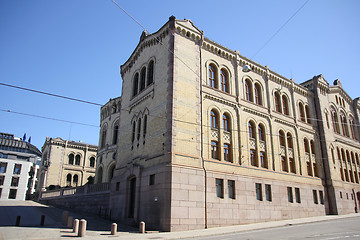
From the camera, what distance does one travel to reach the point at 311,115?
114ft

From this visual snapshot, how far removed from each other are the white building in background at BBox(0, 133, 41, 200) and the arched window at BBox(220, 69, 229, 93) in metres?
59.3

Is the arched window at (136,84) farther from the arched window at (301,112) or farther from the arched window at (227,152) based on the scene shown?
the arched window at (301,112)

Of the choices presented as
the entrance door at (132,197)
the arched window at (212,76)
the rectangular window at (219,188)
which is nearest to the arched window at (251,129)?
the arched window at (212,76)

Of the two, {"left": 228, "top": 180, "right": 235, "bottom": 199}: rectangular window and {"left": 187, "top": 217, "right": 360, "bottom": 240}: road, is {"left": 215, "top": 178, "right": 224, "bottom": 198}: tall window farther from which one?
{"left": 187, "top": 217, "right": 360, "bottom": 240}: road

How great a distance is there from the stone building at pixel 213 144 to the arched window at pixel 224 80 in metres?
0.11

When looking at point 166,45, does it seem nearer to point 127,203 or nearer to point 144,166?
point 144,166

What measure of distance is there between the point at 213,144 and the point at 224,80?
7.14m

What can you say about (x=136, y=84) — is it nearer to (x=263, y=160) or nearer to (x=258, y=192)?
(x=263, y=160)

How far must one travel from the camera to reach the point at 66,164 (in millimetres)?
50812

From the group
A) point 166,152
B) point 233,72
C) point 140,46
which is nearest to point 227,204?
point 166,152

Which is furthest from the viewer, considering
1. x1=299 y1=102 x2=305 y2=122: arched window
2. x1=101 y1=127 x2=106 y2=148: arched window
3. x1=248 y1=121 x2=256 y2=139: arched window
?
x1=101 y1=127 x2=106 y2=148: arched window

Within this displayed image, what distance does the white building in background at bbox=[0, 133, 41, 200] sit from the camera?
6819cm

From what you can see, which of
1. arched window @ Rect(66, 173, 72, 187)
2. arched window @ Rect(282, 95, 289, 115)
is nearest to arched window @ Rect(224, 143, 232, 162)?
arched window @ Rect(282, 95, 289, 115)

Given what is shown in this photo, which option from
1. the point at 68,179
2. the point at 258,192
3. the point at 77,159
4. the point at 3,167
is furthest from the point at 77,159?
the point at 258,192
